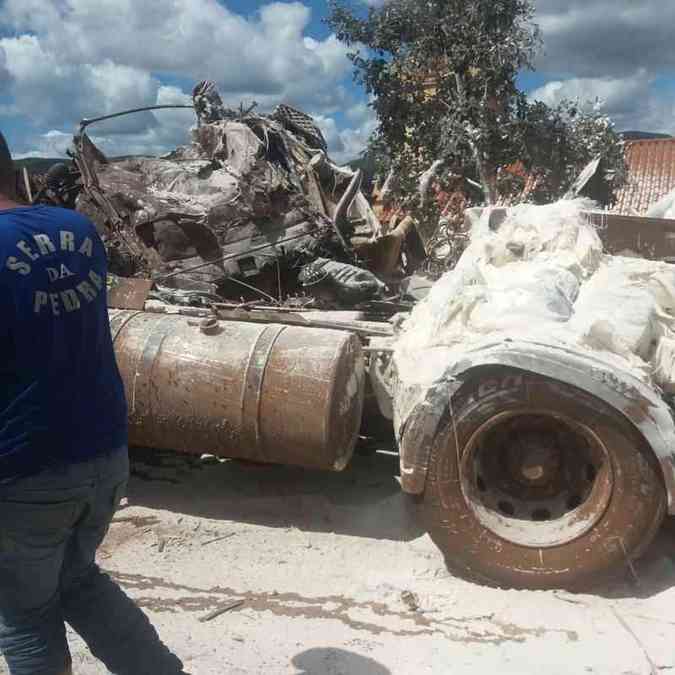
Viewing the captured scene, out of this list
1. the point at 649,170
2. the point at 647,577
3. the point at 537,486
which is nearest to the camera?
the point at 647,577

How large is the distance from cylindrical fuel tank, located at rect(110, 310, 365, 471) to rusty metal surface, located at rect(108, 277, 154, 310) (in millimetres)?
587

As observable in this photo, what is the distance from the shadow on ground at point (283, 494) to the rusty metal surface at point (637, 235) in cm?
187

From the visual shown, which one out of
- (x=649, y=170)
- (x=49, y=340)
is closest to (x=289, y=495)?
(x=49, y=340)

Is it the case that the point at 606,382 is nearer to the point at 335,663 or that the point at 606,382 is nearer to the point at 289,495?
the point at 335,663

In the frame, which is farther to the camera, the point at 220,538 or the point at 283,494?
the point at 283,494

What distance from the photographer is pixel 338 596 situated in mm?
3092

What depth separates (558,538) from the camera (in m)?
3.01

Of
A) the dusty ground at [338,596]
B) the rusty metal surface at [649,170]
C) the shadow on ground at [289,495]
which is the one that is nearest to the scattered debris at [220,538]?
the dusty ground at [338,596]

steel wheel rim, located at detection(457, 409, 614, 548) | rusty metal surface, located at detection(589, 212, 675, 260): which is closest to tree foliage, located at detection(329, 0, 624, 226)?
rusty metal surface, located at detection(589, 212, 675, 260)

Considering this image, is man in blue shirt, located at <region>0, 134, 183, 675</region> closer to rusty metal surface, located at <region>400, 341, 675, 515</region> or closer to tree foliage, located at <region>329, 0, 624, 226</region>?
rusty metal surface, located at <region>400, 341, 675, 515</region>

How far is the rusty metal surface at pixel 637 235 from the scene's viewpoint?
4.46 meters

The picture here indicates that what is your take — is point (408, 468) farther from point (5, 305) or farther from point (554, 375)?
point (5, 305)

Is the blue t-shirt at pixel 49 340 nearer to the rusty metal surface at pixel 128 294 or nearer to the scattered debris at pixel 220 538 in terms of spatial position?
the scattered debris at pixel 220 538

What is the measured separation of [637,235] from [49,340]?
3.71m
